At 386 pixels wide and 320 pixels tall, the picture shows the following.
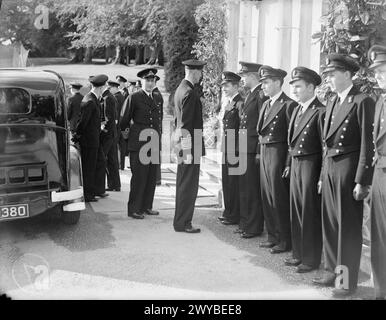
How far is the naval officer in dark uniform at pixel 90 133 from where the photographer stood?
7.89 metres

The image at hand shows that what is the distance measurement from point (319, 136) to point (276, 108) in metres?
0.81

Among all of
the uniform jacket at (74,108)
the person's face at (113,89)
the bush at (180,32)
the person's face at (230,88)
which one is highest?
the bush at (180,32)

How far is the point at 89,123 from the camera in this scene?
25.9 ft

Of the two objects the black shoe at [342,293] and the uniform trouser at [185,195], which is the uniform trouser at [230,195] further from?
the black shoe at [342,293]

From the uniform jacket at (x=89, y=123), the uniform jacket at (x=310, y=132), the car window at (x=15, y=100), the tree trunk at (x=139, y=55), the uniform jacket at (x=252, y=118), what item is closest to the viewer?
the uniform jacket at (x=310, y=132)

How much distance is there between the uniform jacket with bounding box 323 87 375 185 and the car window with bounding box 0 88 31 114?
131 inches

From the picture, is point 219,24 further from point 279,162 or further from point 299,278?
point 299,278

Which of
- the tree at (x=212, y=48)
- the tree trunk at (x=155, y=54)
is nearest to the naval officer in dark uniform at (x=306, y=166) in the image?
the tree at (x=212, y=48)

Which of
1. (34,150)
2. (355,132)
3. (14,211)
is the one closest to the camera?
(355,132)

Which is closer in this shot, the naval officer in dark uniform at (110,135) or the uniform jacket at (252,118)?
the uniform jacket at (252,118)

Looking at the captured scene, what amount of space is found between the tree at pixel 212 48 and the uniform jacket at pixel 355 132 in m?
7.64

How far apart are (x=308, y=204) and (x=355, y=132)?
2.87 feet

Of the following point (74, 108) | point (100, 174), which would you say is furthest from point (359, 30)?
point (74, 108)

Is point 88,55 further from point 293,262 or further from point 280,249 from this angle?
point 293,262
